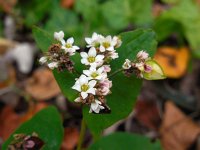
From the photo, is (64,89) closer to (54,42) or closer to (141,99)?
(54,42)

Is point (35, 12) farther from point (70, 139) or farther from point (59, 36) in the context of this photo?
point (59, 36)

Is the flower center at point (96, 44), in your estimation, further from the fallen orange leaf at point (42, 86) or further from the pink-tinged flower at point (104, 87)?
the fallen orange leaf at point (42, 86)

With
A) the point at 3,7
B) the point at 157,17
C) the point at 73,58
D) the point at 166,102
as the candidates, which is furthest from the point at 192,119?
the point at 3,7

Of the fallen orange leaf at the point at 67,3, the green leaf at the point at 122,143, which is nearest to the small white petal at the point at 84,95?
the green leaf at the point at 122,143

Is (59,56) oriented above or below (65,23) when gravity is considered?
above

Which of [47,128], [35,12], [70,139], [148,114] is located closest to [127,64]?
[47,128]

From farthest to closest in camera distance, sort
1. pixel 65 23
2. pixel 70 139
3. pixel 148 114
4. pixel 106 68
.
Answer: pixel 65 23 → pixel 148 114 → pixel 70 139 → pixel 106 68
